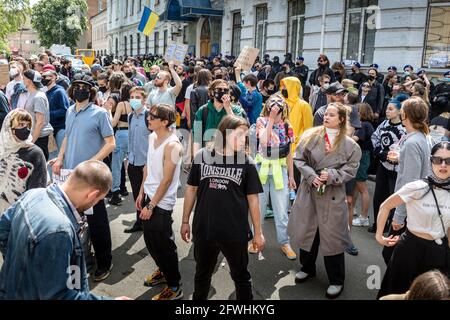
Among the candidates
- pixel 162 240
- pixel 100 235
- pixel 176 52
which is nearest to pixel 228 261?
pixel 162 240

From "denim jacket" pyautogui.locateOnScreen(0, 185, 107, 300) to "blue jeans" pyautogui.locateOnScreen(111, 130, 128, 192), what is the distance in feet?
14.9

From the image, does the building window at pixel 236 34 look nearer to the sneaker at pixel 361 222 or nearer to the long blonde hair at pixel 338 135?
the sneaker at pixel 361 222

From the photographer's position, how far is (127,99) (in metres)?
6.63

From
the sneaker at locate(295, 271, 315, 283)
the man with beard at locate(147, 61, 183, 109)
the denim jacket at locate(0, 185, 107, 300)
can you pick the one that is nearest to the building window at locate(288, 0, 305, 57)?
the man with beard at locate(147, 61, 183, 109)

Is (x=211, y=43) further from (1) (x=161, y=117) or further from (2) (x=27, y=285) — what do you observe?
(2) (x=27, y=285)

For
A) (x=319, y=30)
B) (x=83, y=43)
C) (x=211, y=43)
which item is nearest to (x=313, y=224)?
(x=319, y=30)

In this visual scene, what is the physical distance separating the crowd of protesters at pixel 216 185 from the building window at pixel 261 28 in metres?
12.1

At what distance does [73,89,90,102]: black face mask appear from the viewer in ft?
15.0

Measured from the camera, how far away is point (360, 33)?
1332 centimetres

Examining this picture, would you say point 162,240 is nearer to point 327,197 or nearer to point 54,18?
point 327,197

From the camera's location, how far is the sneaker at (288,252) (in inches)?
197

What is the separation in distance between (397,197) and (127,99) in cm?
452

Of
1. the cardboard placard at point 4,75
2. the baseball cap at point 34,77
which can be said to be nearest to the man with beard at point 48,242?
the baseball cap at point 34,77

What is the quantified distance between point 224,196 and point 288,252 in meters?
1.98
